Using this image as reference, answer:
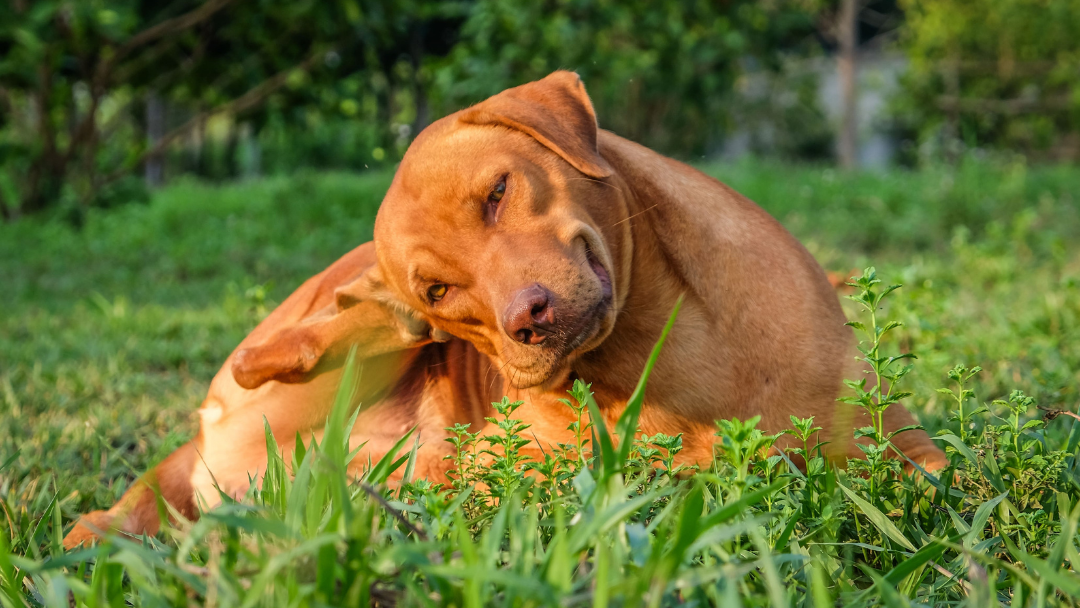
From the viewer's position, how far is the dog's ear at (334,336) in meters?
2.52

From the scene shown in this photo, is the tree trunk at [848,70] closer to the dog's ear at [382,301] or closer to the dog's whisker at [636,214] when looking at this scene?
the dog's whisker at [636,214]

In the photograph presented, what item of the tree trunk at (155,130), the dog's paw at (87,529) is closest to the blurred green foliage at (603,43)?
the dog's paw at (87,529)

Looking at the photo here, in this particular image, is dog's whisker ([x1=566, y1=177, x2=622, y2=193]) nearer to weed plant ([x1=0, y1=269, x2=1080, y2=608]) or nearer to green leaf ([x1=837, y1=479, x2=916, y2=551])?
weed plant ([x1=0, y1=269, x2=1080, y2=608])

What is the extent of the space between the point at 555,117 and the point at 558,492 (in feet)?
3.23

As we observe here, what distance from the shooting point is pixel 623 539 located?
132 cm

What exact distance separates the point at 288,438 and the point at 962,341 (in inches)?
104

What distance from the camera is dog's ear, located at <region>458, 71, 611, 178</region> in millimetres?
2250

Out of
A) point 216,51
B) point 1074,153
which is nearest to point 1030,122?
point 1074,153

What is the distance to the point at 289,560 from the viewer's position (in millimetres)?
1206

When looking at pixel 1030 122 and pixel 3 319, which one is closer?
pixel 3 319

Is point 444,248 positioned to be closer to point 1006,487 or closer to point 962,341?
point 1006,487

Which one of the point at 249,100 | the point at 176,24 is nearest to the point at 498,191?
the point at 176,24

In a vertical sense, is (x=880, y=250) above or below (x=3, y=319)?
below

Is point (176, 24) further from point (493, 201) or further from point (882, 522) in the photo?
point (882, 522)
